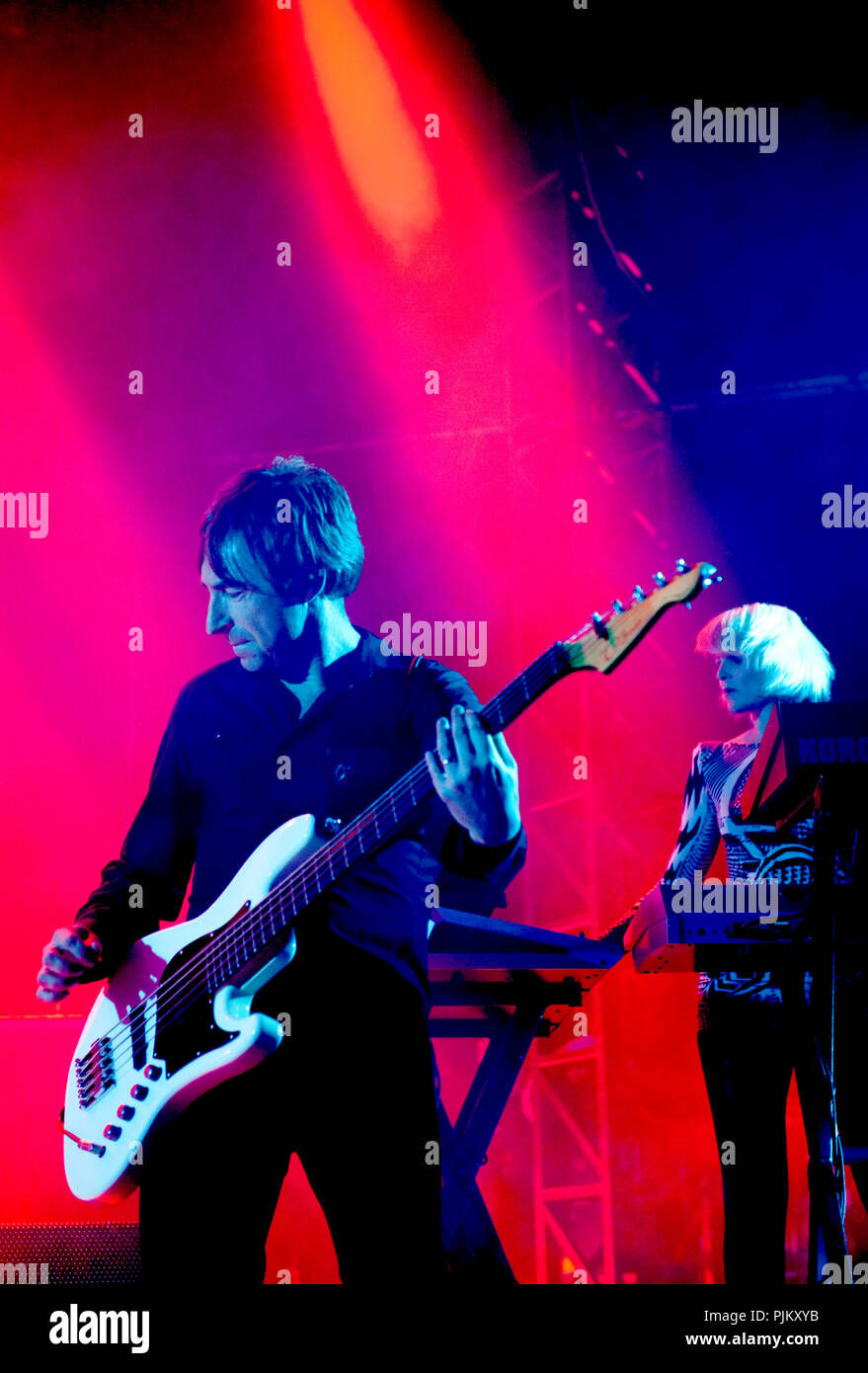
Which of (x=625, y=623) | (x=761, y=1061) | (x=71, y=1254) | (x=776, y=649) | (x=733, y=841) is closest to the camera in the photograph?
(x=625, y=623)

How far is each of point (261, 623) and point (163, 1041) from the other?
100 centimetres

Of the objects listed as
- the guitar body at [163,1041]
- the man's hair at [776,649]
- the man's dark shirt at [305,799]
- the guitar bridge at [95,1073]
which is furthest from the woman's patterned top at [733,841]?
the guitar bridge at [95,1073]

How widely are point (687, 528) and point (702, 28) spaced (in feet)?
7.18

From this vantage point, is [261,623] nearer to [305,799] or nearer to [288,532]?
[288,532]

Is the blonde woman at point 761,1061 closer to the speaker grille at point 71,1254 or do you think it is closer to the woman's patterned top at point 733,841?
the woman's patterned top at point 733,841

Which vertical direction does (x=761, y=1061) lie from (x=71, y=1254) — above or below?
above

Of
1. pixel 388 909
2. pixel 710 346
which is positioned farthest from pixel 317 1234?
pixel 710 346

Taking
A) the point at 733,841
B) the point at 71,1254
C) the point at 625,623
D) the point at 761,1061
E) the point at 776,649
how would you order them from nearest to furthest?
the point at 625,623 → the point at 71,1254 → the point at 761,1061 → the point at 733,841 → the point at 776,649

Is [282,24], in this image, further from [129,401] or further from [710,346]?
[710,346]

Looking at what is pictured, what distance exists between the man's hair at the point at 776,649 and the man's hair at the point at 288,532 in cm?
112

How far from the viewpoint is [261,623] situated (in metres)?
2.79

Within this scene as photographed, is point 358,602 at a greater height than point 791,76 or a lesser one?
lesser

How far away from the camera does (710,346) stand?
4.88 m

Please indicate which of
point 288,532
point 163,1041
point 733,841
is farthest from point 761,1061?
point 288,532
